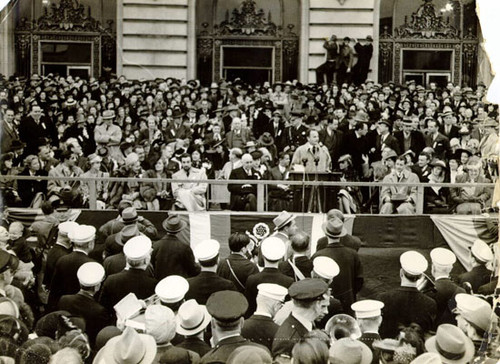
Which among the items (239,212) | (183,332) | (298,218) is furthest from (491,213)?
(183,332)

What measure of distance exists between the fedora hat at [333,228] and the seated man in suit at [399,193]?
407mm

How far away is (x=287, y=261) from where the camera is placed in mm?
5277

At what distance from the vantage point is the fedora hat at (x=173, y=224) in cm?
543

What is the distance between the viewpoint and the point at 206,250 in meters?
5.19

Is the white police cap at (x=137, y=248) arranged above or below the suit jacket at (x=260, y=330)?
above

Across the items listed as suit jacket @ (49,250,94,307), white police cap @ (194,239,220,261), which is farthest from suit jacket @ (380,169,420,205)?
suit jacket @ (49,250,94,307)

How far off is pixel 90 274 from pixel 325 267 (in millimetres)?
1550

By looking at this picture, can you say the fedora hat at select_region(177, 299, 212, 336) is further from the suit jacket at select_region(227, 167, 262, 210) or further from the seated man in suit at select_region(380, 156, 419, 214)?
the seated man in suit at select_region(380, 156, 419, 214)

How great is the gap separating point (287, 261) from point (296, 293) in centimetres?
56

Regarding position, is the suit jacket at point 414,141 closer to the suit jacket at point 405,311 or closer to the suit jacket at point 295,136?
the suit jacket at point 295,136

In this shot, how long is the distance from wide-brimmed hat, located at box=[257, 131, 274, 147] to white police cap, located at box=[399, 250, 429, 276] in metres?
1.25

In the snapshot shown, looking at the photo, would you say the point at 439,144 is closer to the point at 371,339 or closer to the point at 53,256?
the point at 371,339

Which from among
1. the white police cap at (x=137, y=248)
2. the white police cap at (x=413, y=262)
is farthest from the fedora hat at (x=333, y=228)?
the white police cap at (x=137, y=248)

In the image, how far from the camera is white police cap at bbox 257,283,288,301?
4.87 meters
